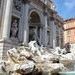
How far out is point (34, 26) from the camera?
22.4 m

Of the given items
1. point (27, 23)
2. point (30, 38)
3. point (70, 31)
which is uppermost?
point (70, 31)

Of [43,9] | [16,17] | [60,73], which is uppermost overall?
[43,9]

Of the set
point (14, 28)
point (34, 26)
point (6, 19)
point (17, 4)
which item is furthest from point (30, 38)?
point (6, 19)

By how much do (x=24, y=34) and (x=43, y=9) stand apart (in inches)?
230

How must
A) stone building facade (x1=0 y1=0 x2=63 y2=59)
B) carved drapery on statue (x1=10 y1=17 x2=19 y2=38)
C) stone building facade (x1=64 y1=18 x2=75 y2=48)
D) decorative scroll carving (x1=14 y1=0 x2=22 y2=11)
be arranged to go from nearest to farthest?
stone building facade (x1=0 y1=0 x2=63 y2=59) → carved drapery on statue (x1=10 y1=17 x2=19 y2=38) → decorative scroll carving (x1=14 y1=0 x2=22 y2=11) → stone building facade (x1=64 y1=18 x2=75 y2=48)

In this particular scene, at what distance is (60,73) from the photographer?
1119 centimetres

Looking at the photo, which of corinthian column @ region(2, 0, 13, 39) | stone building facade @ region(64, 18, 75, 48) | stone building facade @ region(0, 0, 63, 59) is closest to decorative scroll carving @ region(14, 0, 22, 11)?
stone building facade @ region(0, 0, 63, 59)

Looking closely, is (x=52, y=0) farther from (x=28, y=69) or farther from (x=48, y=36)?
(x=28, y=69)

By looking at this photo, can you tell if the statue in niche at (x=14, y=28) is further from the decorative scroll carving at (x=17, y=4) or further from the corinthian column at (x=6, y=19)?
the decorative scroll carving at (x=17, y=4)

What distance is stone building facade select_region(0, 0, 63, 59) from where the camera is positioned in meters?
16.2

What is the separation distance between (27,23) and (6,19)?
12.3ft

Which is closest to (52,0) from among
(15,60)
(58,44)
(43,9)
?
(43,9)

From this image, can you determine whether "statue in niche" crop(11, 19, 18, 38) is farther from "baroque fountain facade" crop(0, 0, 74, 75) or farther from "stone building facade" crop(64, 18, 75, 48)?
"stone building facade" crop(64, 18, 75, 48)

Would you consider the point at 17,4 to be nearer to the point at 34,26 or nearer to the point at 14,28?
the point at 14,28
